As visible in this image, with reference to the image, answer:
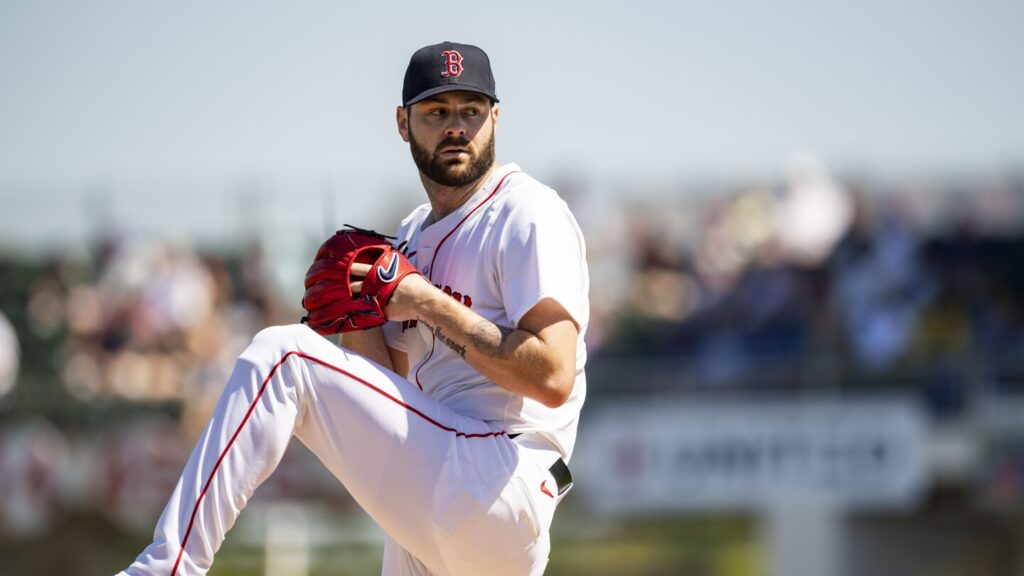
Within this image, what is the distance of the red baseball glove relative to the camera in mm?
3967

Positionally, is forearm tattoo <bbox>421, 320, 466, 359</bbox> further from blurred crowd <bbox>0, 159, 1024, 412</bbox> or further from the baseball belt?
blurred crowd <bbox>0, 159, 1024, 412</bbox>

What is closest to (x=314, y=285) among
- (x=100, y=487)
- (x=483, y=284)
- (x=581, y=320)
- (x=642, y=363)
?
(x=483, y=284)

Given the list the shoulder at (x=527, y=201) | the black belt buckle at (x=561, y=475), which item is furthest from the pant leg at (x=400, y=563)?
the shoulder at (x=527, y=201)

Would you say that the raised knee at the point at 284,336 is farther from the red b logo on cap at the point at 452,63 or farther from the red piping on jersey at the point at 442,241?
the red b logo on cap at the point at 452,63

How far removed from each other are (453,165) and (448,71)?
0.29 metres

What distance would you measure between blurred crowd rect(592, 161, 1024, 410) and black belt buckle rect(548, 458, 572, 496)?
6.99 meters

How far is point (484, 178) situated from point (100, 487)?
8.81m

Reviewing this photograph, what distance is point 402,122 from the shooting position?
4469 mm

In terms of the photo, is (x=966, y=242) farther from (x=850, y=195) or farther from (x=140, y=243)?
(x=140, y=243)

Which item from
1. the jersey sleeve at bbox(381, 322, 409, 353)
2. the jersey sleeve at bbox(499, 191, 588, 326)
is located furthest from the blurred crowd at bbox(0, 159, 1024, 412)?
the jersey sleeve at bbox(499, 191, 588, 326)

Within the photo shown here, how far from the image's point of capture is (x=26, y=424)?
12.1 m

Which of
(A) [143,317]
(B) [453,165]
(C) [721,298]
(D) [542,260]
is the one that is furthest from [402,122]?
(A) [143,317]

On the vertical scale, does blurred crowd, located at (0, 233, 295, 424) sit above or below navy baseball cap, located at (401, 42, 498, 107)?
below

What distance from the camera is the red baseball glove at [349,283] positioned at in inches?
156
